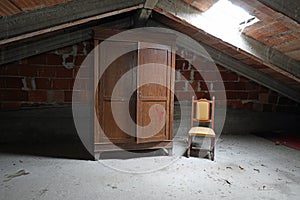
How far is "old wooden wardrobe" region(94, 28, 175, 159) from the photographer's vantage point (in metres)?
2.71

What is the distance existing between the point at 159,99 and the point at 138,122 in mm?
426

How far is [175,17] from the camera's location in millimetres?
2736

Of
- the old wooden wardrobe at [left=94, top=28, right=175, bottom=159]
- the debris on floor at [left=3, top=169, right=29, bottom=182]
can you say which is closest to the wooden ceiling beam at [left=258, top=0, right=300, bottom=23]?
the old wooden wardrobe at [left=94, top=28, right=175, bottom=159]

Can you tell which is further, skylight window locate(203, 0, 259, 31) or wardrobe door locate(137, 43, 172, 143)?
wardrobe door locate(137, 43, 172, 143)

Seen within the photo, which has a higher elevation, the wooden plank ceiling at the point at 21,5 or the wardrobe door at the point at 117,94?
the wooden plank ceiling at the point at 21,5

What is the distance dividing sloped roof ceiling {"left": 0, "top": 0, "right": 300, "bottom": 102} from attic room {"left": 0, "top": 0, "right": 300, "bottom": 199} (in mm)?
13

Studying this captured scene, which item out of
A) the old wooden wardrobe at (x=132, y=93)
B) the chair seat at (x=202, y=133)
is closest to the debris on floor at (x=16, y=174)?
the old wooden wardrobe at (x=132, y=93)

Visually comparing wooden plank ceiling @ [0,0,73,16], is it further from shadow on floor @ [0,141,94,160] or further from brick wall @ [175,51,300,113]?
brick wall @ [175,51,300,113]

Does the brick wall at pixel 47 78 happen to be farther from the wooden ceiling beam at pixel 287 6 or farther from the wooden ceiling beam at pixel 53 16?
the wooden ceiling beam at pixel 287 6

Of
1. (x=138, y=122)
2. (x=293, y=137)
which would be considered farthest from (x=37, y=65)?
(x=293, y=137)

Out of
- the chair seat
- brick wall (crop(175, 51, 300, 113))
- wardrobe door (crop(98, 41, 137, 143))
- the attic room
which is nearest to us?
the attic room

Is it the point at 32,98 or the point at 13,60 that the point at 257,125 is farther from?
the point at 13,60

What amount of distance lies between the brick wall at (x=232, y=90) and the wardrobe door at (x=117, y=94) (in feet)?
4.80

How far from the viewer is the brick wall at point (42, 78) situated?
3434 millimetres
